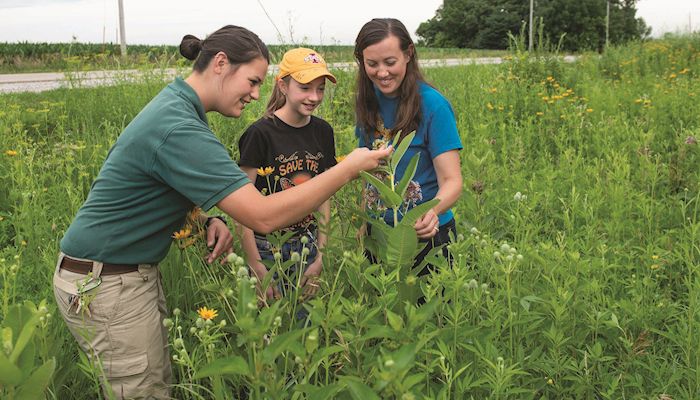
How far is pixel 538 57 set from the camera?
25.8ft

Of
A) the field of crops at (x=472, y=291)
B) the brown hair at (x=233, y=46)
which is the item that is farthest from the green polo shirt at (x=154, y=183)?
the field of crops at (x=472, y=291)

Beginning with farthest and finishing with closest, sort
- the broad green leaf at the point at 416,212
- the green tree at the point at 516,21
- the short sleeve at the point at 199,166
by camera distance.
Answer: the green tree at the point at 516,21, the short sleeve at the point at 199,166, the broad green leaf at the point at 416,212

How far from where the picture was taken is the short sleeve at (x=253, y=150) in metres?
2.50

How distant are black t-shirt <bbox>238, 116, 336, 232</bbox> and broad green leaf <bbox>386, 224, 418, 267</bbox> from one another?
33.5 inches

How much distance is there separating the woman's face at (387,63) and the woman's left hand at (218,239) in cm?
84

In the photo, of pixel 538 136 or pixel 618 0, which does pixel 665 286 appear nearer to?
pixel 538 136

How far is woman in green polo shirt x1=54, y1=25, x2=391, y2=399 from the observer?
1844 millimetres

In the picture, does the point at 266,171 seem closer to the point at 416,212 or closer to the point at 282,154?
the point at 282,154

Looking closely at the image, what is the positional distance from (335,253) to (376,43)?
3.11ft

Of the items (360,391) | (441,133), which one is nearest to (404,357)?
(360,391)

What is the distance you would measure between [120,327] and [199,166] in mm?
601

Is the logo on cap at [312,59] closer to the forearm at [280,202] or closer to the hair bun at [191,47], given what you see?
the hair bun at [191,47]

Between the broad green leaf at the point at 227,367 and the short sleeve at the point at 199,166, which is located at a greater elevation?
the short sleeve at the point at 199,166

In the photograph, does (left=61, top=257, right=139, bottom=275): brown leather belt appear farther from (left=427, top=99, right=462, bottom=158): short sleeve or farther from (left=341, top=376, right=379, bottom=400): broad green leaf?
(left=427, top=99, right=462, bottom=158): short sleeve
